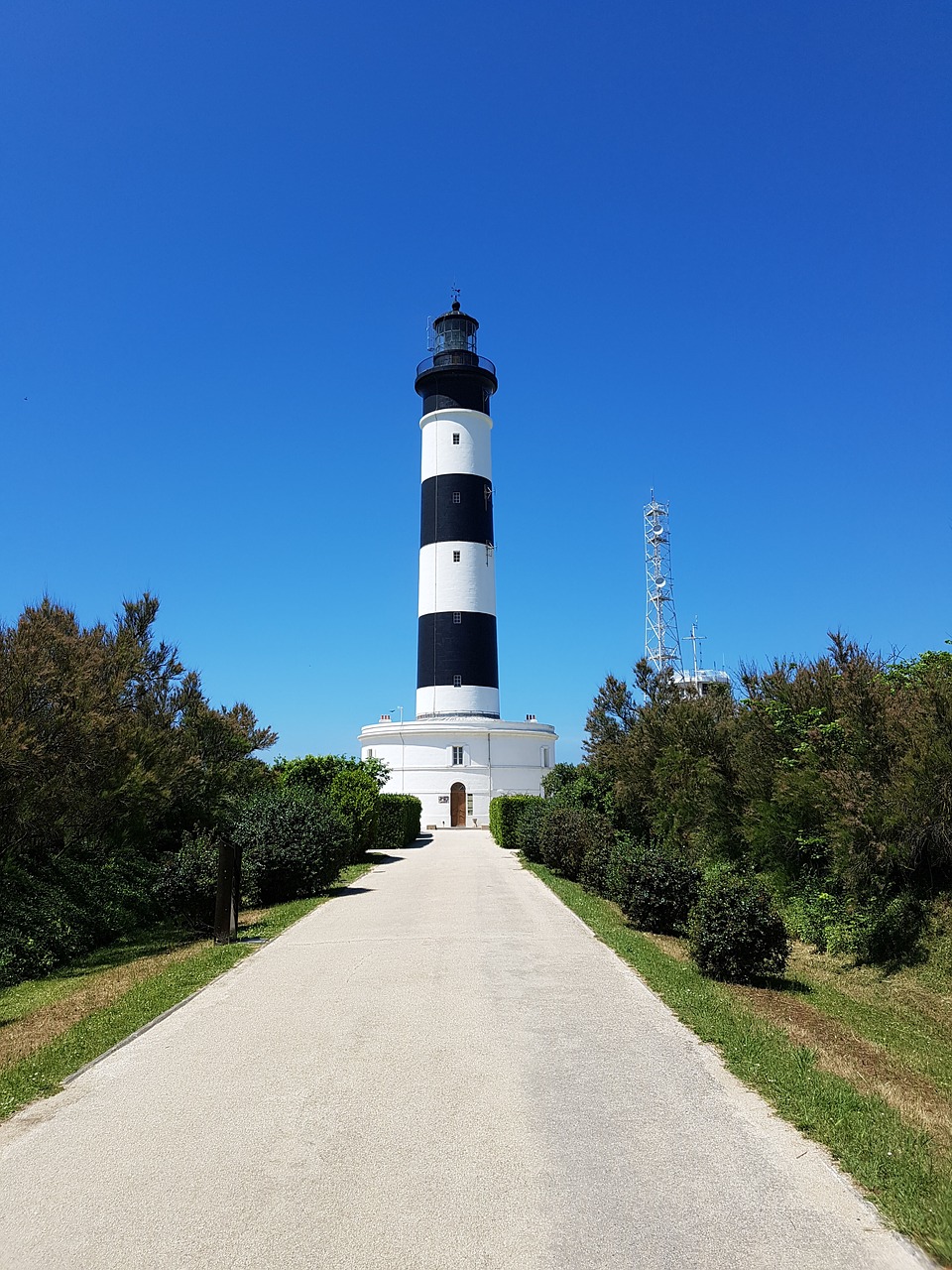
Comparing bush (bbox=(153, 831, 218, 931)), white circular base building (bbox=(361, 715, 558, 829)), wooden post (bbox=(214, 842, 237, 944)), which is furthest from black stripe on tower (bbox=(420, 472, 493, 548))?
wooden post (bbox=(214, 842, 237, 944))

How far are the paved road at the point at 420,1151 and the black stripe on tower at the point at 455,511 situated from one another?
3253 centimetres

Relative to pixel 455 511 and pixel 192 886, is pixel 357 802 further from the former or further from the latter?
pixel 455 511

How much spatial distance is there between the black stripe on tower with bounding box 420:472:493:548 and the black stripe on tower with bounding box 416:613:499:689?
375cm

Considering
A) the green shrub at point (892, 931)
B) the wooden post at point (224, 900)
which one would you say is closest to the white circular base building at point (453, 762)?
the wooden post at point (224, 900)

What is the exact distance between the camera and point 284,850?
55.9ft

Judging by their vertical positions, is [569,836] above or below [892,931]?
above

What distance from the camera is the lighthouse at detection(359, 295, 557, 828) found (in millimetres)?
39938

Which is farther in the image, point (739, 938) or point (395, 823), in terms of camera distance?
point (395, 823)

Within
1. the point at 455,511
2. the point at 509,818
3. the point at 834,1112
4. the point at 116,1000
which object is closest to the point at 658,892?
the point at 116,1000

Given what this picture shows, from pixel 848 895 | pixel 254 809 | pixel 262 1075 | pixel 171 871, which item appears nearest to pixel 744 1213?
pixel 262 1075

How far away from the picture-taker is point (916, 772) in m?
10.9

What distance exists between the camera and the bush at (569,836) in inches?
802

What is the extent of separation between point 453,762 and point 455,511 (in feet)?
38.8

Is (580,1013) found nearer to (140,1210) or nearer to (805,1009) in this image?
(805,1009)
